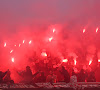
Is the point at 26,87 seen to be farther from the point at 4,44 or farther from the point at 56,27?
the point at 56,27

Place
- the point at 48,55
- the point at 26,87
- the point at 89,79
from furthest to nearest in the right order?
1. the point at 48,55
2. the point at 89,79
3. the point at 26,87

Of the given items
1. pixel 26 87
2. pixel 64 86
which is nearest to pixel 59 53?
pixel 64 86

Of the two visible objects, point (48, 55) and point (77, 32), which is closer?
point (48, 55)

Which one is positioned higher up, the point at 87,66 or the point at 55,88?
the point at 87,66

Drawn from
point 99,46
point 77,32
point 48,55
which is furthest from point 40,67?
point 99,46

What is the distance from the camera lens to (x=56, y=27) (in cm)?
1198

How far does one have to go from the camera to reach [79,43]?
39.2 feet

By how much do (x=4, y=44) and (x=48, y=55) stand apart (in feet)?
10.3

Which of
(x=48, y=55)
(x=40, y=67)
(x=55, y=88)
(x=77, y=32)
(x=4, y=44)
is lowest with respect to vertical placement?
(x=55, y=88)

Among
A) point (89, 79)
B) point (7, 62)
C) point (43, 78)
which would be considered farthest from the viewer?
point (7, 62)

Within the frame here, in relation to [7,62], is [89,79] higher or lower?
lower

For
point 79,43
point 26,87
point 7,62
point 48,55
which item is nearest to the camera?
point 26,87

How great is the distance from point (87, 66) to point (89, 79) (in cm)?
248

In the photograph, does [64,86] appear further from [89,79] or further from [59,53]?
[59,53]
